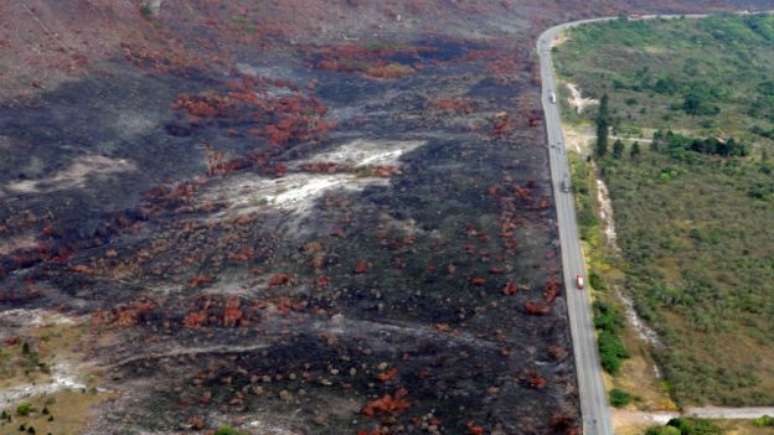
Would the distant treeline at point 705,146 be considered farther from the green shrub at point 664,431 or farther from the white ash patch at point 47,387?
the white ash patch at point 47,387

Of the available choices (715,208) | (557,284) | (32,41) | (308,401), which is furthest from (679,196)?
(32,41)

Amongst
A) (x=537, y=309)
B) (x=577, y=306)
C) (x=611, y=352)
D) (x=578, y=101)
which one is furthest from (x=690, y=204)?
(x=578, y=101)

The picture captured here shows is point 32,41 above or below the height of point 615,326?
above

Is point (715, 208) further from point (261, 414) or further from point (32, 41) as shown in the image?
point (32, 41)

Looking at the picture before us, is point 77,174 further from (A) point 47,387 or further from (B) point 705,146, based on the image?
(B) point 705,146

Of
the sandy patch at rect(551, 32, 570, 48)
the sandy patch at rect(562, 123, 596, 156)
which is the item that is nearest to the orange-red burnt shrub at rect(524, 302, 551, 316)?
the sandy patch at rect(562, 123, 596, 156)

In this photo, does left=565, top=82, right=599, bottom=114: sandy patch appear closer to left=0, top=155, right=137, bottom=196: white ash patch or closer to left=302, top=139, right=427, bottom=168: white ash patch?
left=302, top=139, right=427, bottom=168: white ash patch
